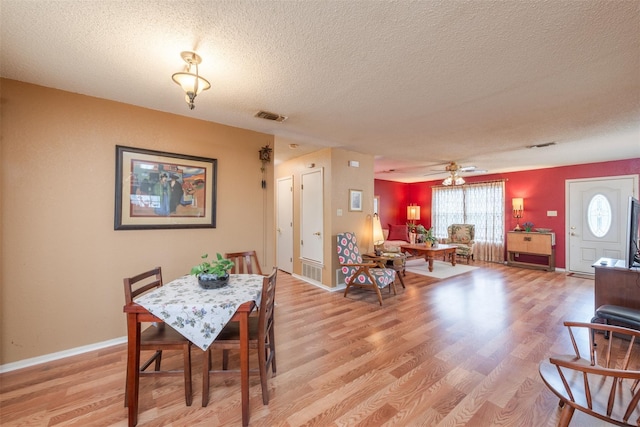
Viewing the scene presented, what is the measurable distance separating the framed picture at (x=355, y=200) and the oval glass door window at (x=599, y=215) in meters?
5.02

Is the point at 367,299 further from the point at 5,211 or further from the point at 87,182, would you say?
the point at 5,211

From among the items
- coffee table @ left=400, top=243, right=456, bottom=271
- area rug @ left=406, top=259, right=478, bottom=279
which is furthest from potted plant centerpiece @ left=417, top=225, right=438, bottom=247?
area rug @ left=406, top=259, right=478, bottom=279

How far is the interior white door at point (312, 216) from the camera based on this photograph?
459 centimetres

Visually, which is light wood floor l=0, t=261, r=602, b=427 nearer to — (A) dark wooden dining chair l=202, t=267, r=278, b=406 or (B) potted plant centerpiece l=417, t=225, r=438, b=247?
(A) dark wooden dining chair l=202, t=267, r=278, b=406

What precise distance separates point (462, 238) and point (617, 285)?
4187mm

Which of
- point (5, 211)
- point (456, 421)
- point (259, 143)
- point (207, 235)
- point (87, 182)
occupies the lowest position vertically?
point (456, 421)

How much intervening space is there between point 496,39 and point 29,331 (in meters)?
4.26

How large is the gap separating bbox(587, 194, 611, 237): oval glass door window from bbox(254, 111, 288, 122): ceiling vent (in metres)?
6.69

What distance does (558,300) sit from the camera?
3.91 meters

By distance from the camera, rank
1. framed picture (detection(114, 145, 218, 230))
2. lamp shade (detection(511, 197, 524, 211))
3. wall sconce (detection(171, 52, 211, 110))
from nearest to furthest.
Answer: wall sconce (detection(171, 52, 211, 110)) → framed picture (detection(114, 145, 218, 230)) → lamp shade (detection(511, 197, 524, 211))

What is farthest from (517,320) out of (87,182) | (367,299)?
(87,182)

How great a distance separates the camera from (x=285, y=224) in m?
5.60

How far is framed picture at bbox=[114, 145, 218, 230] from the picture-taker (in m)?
2.61

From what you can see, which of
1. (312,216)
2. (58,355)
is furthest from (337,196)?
(58,355)
